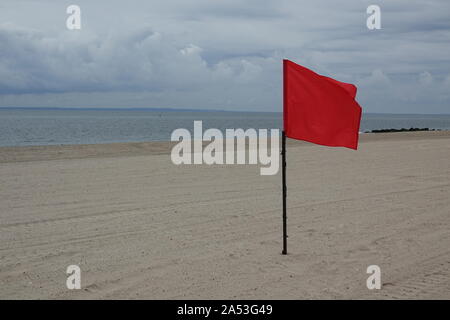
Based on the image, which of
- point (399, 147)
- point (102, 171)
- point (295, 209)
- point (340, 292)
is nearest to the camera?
point (340, 292)

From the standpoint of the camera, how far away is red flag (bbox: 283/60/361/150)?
22.0ft

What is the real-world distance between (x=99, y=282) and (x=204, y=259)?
4.86ft

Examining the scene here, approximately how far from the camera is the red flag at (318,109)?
671 centimetres

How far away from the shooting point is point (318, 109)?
22.3ft

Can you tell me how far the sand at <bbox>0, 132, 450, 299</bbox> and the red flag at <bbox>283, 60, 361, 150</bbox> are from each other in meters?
1.66

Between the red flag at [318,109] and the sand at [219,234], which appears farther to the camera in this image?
the red flag at [318,109]

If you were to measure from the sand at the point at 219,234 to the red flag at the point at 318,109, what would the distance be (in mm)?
1663

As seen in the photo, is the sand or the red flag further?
the red flag

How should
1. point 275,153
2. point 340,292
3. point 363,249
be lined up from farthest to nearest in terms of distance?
point 275,153 < point 363,249 < point 340,292

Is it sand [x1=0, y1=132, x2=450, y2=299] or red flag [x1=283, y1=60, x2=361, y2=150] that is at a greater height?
red flag [x1=283, y1=60, x2=361, y2=150]

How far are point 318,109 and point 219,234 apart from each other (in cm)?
269

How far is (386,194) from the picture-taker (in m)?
12.2

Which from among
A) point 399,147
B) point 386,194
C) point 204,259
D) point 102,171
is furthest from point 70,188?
point 399,147

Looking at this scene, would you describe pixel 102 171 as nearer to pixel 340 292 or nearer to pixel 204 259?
pixel 204 259
